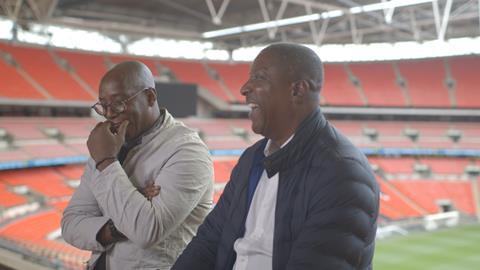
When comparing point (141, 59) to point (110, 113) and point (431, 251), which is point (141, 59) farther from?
point (110, 113)

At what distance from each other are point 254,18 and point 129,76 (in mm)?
19504

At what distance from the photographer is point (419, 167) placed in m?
24.0

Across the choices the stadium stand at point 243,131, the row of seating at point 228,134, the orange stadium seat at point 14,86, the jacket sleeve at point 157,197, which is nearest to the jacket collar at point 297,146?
the jacket sleeve at point 157,197

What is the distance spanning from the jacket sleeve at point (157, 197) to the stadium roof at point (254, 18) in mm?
13870

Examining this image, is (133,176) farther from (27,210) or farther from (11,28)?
(11,28)

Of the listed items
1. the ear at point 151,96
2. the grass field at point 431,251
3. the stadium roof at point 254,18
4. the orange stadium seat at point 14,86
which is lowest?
the grass field at point 431,251

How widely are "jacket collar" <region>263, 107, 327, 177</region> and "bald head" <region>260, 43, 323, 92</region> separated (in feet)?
0.33

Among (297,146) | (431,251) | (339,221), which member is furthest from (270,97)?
(431,251)

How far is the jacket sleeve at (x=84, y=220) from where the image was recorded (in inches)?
82.6

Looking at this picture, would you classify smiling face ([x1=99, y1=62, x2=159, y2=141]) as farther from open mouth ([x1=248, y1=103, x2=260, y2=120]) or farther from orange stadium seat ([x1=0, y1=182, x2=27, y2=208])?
orange stadium seat ([x1=0, y1=182, x2=27, y2=208])

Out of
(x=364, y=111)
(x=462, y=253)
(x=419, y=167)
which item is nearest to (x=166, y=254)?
(x=462, y=253)

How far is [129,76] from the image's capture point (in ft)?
6.93

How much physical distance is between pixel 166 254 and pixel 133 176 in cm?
37

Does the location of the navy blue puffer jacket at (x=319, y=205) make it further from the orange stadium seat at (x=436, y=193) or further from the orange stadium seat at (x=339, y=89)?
the orange stadium seat at (x=339, y=89)
